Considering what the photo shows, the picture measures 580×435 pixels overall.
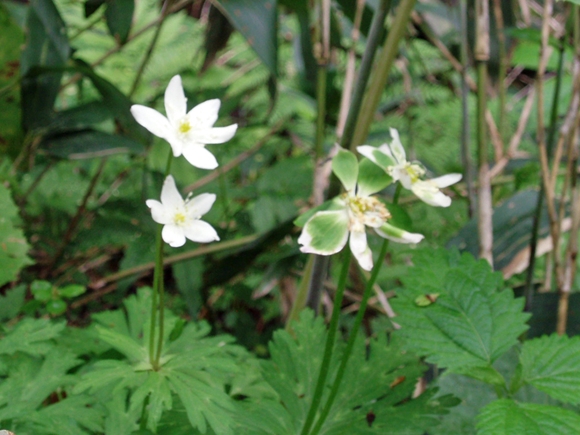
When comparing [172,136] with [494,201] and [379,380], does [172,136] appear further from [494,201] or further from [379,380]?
[494,201]

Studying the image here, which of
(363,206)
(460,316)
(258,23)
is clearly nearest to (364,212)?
(363,206)

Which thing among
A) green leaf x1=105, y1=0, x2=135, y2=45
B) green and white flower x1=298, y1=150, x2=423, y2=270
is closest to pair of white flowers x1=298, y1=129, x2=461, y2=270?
green and white flower x1=298, y1=150, x2=423, y2=270

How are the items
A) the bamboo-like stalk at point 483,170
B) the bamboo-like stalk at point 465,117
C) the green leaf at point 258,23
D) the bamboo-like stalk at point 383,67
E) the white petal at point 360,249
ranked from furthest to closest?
1. the bamboo-like stalk at point 465,117
2. the green leaf at point 258,23
3. the bamboo-like stalk at point 483,170
4. the bamboo-like stalk at point 383,67
5. the white petal at point 360,249

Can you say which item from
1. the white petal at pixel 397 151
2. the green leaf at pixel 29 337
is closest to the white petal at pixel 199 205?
the white petal at pixel 397 151

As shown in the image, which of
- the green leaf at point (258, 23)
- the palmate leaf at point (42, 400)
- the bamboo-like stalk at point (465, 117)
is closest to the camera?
the palmate leaf at point (42, 400)

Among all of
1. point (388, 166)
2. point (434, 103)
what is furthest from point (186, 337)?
point (434, 103)

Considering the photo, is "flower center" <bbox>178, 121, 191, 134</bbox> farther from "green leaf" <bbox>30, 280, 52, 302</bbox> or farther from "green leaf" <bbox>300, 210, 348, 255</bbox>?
"green leaf" <bbox>30, 280, 52, 302</bbox>

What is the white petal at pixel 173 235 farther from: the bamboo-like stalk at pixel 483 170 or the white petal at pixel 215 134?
the bamboo-like stalk at pixel 483 170
